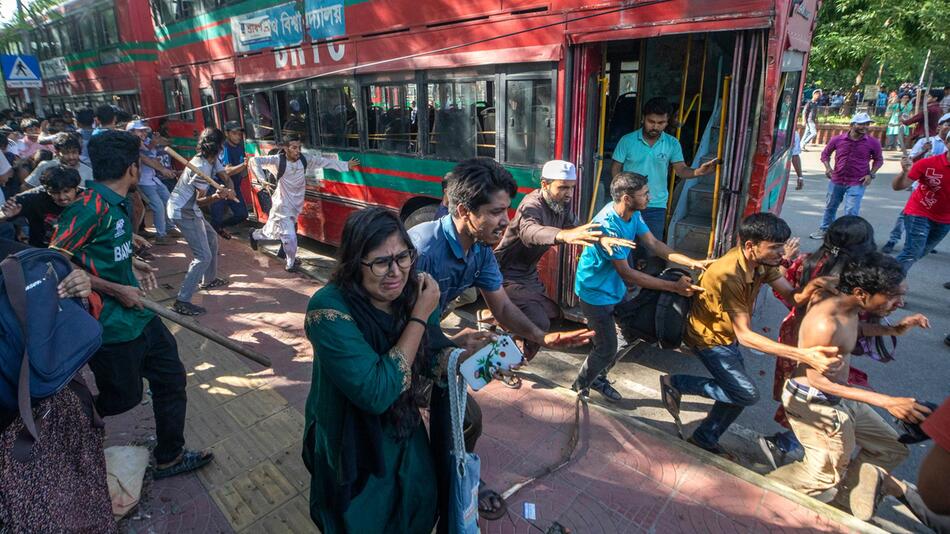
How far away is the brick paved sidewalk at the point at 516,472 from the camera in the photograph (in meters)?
2.50

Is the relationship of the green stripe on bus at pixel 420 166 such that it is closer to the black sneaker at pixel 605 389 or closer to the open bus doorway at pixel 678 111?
the open bus doorway at pixel 678 111

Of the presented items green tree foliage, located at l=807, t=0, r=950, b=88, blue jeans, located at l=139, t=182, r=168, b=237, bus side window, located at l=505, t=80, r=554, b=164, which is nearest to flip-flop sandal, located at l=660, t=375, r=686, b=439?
bus side window, located at l=505, t=80, r=554, b=164

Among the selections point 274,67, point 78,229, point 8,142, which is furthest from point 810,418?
point 8,142

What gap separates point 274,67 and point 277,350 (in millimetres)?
4599

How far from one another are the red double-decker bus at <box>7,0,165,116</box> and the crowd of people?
8.01m

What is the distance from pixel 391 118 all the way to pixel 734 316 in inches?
167

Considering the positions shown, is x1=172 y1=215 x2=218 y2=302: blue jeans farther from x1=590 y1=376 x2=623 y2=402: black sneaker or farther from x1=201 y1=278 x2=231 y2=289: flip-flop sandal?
x1=590 y1=376 x2=623 y2=402: black sneaker

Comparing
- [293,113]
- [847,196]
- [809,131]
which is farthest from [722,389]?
[809,131]

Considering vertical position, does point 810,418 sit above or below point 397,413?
below

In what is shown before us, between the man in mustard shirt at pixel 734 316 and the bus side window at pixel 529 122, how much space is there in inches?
77.9

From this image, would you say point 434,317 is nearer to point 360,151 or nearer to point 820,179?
point 360,151

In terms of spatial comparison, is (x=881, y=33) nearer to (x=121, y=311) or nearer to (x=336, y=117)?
(x=336, y=117)

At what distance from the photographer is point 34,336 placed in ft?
5.36

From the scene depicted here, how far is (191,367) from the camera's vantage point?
159 inches
